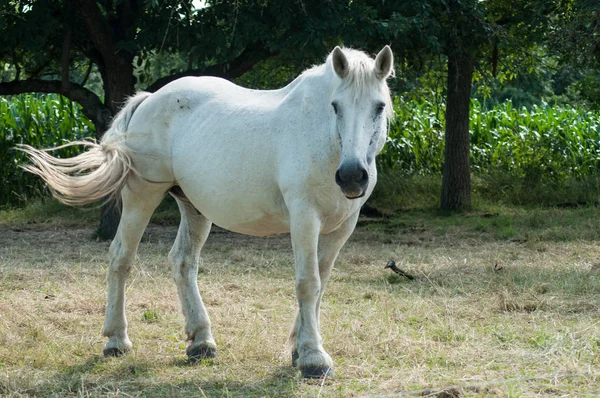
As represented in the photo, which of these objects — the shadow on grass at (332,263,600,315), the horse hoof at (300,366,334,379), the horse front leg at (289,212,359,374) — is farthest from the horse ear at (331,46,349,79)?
the shadow on grass at (332,263,600,315)

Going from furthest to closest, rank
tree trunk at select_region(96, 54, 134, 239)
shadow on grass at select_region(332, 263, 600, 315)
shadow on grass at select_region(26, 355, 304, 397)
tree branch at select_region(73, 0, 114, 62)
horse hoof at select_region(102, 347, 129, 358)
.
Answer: tree trunk at select_region(96, 54, 134, 239)
tree branch at select_region(73, 0, 114, 62)
shadow on grass at select_region(332, 263, 600, 315)
horse hoof at select_region(102, 347, 129, 358)
shadow on grass at select_region(26, 355, 304, 397)

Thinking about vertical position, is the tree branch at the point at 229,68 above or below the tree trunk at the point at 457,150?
above

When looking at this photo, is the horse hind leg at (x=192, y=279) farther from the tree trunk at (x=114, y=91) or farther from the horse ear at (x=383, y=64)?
the tree trunk at (x=114, y=91)

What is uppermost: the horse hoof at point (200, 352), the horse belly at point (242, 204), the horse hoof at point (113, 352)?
Result: the horse belly at point (242, 204)

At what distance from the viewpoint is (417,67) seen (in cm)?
1162

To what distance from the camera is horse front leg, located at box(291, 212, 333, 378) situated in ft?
13.8

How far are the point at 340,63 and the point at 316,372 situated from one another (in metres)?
1.58

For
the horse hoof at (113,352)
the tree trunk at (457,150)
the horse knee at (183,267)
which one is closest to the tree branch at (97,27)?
the tree trunk at (457,150)

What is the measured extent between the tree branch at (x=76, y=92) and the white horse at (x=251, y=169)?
469 cm

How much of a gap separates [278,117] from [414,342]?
61.3 inches

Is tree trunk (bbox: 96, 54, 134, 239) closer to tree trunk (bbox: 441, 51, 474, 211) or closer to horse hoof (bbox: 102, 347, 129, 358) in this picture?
tree trunk (bbox: 441, 51, 474, 211)

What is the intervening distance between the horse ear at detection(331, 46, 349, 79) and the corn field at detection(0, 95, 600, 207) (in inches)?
403

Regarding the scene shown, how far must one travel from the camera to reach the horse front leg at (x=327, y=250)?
4.53 meters

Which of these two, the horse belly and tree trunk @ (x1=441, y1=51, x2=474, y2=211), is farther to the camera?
tree trunk @ (x1=441, y1=51, x2=474, y2=211)
